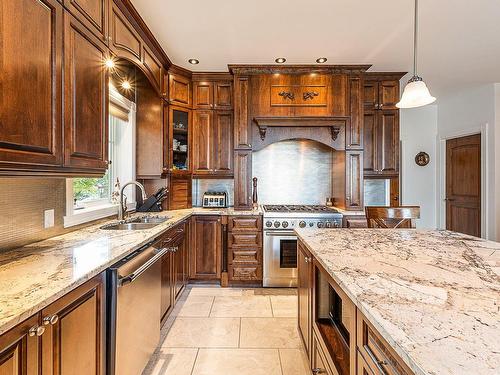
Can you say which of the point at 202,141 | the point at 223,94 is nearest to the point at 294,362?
the point at 202,141

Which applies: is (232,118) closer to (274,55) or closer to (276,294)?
(274,55)

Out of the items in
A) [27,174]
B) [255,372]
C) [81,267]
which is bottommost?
[255,372]

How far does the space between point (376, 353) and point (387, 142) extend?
3527 millimetres

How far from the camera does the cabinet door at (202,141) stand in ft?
12.4

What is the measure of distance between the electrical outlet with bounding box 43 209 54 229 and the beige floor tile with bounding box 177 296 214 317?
1.51 metres

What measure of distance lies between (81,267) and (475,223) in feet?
17.8

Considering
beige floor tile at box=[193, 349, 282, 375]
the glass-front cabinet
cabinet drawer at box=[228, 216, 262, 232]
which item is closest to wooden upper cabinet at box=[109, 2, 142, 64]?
the glass-front cabinet

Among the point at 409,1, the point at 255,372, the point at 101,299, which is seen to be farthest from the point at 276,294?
the point at 409,1

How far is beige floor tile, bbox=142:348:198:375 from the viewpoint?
1971mm

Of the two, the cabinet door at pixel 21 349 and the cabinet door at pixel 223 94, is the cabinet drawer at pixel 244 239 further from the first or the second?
the cabinet door at pixel 21 349

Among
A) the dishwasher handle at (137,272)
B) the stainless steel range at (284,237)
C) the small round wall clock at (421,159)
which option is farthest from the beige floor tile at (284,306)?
the small round wall clock at (421,159)

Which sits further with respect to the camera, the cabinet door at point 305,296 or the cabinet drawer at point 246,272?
the cabinet drawer at point 246,272

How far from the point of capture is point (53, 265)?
4.36 feet

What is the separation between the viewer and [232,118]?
12.4 feet
